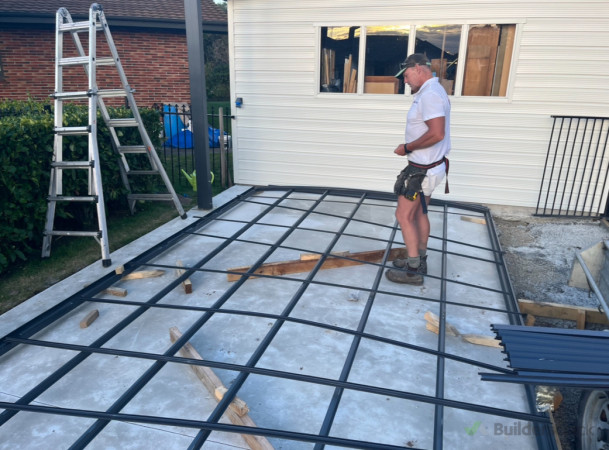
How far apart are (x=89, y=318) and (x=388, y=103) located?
5.20 meters

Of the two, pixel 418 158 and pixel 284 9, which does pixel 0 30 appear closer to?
pixel 284 9

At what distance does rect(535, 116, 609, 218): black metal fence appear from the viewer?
20.6 ft

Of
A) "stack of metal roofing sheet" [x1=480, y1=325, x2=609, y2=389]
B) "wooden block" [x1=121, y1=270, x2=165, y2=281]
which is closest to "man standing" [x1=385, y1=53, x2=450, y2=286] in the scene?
"stack of metal roofing sheet" [x1=480, y1=325, x2=609, y2=389]

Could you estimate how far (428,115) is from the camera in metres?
3.71

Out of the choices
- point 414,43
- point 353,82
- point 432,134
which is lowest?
point 432,134

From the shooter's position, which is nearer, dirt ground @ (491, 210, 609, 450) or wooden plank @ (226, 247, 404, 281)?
dirt ground @ (491, 210, 609, 450)

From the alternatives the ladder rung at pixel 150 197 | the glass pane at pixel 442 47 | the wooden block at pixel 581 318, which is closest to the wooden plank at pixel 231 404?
the wooden block at pixel 581 318

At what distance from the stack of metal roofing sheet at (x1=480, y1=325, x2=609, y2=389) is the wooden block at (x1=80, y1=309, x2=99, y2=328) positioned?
2803 mm

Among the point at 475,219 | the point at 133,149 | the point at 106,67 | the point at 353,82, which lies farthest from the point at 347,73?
the point at 106,67

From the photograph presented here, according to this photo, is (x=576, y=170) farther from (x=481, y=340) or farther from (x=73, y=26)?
(x=73, y=26)

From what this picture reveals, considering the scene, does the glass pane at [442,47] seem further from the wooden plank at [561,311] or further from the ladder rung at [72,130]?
the ladder rung at [72,130]

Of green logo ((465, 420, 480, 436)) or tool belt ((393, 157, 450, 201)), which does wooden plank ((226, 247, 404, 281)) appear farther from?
green logo ((465, 420, 480, 436))

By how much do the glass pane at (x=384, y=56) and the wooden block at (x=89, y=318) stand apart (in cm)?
514

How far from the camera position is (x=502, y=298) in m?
4.01
